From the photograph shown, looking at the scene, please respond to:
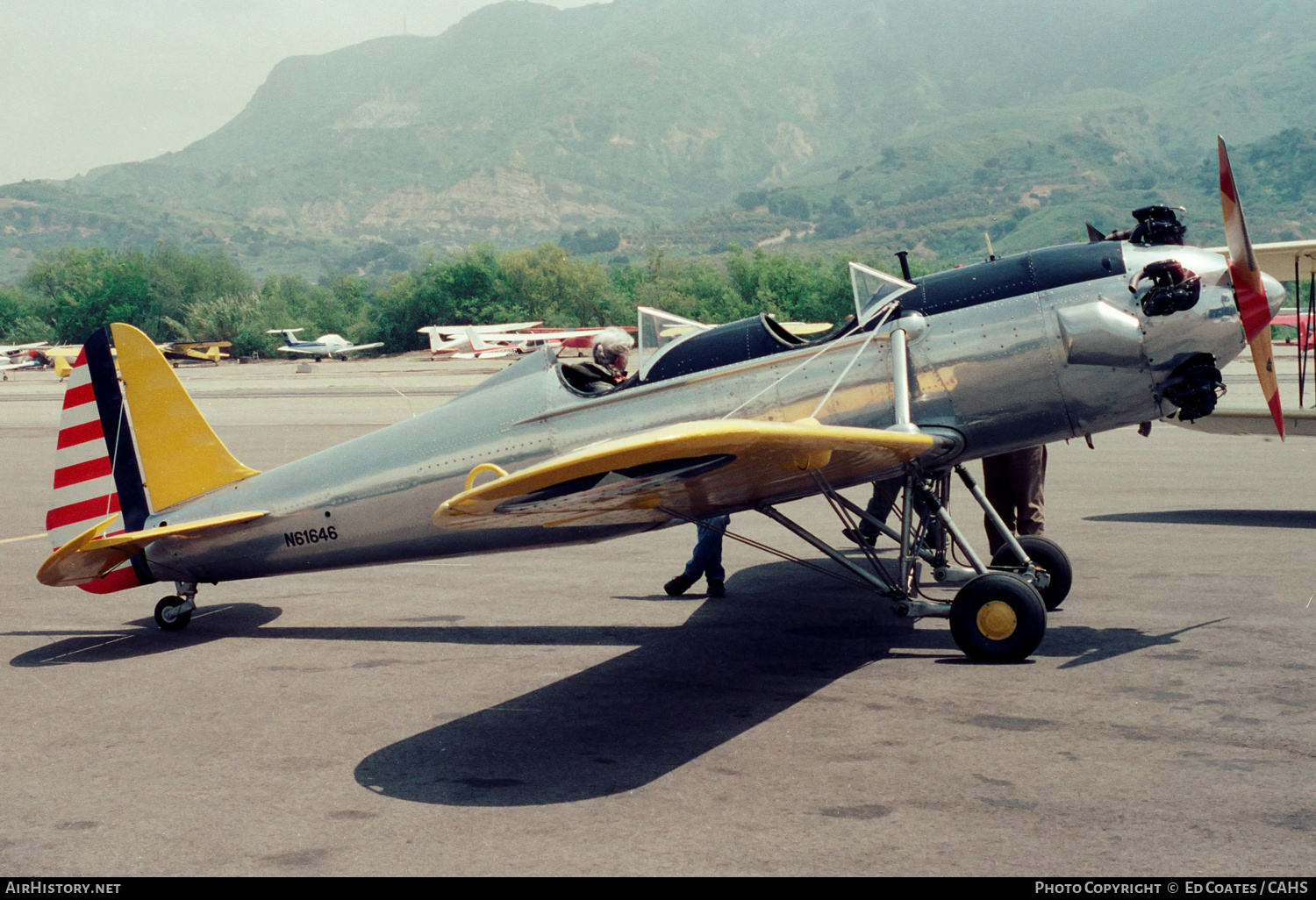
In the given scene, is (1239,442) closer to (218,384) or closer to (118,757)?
(118,757)

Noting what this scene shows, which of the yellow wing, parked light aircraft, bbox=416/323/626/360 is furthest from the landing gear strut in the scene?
parked light aircraft, bbox=416/323/626/360

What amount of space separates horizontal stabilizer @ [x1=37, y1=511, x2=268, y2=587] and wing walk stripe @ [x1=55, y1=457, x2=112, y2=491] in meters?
0.45

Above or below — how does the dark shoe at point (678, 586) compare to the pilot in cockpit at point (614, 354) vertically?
below

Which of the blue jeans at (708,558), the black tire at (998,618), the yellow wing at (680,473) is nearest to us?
the yellow wing at (680,473)

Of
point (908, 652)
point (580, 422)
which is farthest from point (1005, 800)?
point (580, 422)

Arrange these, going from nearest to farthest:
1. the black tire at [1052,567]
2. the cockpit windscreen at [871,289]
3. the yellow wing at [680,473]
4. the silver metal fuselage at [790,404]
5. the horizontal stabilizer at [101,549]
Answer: the yellow wing at [680,473] → the silver metal fuselage at [790,404] → the cockpit windscreen at [871,289] → the horizontal stabilizer at [101,549] → the black tire at [1052,567]

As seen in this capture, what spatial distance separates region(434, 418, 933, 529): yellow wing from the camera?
4672 millimetres

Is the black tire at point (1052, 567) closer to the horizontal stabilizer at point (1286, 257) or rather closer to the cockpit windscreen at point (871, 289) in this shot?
the cockpit windscreen at point (871, 289)

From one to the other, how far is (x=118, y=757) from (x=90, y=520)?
3.29 meters

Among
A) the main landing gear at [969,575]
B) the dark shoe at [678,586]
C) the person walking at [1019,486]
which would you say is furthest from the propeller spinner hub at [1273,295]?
the dark shoe at [678,586]

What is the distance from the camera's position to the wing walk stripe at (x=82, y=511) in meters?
8.16

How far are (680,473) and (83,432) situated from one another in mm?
5374

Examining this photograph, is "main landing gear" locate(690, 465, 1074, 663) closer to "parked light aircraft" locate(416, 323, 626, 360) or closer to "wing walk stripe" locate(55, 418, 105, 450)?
"wing walk stripe" locate(55, 418, 105, 450)

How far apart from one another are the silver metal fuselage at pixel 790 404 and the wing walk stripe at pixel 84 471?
789 mm
